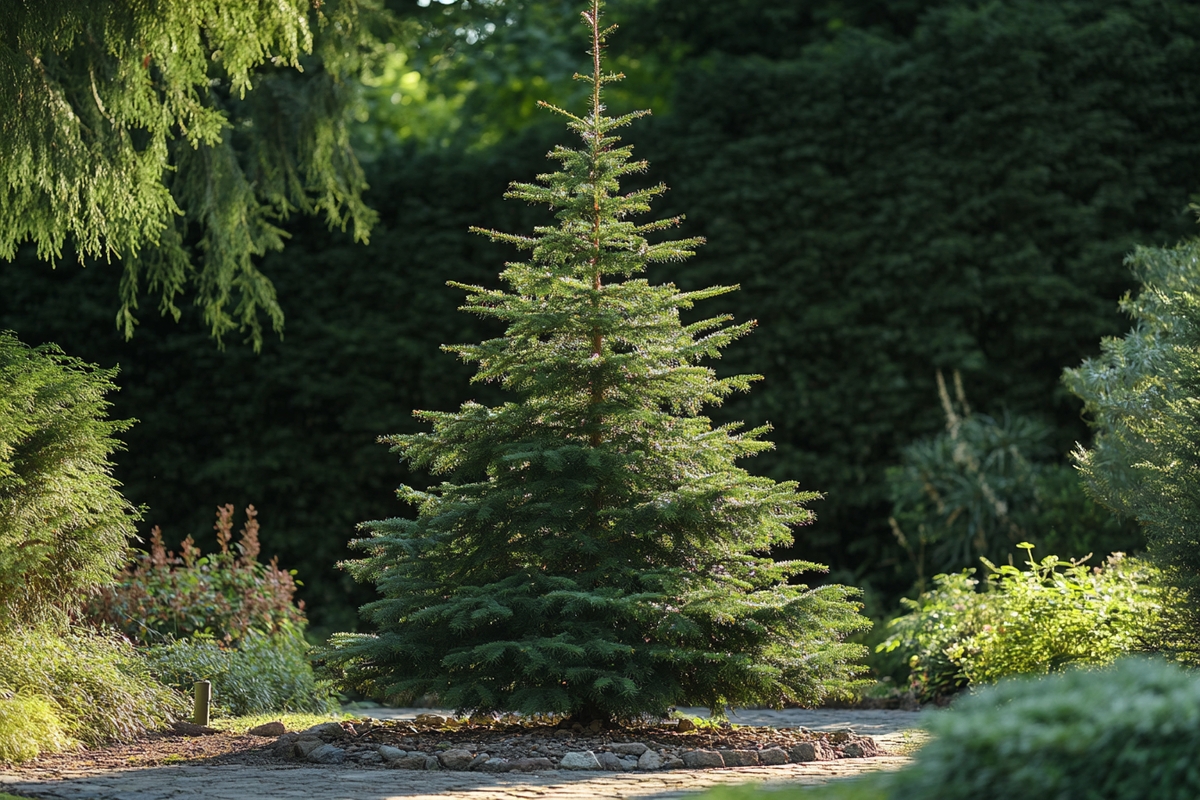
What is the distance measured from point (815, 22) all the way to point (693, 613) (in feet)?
30.9

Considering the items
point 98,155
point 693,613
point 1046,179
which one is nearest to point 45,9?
point 98,155

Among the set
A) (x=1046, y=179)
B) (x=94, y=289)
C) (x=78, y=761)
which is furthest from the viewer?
(x=94, y=289)

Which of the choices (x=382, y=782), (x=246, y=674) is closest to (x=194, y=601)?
(x=246, y=674)

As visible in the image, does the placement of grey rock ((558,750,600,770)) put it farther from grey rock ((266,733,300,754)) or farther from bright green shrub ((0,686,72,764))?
bright green shrub ((0,686,72,764))

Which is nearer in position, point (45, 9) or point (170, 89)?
point (45, 9)

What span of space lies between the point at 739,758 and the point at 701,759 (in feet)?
0.68

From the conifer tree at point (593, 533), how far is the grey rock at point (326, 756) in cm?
39

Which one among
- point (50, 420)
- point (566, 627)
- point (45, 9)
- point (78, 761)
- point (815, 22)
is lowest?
point (78, 761)

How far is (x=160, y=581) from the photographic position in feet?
26.1

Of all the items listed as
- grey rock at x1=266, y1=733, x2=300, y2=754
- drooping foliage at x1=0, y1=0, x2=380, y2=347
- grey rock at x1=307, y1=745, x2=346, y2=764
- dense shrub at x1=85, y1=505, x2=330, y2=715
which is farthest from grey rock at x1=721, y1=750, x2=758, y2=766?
drooping foliage at x1=0, y1=0, x2=380, y2=347

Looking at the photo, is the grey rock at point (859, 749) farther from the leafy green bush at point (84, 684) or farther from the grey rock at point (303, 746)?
the leafy green bush at point (84, 684)

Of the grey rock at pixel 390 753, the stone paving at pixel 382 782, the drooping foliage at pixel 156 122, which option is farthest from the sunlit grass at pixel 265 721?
the drooping foliage at pixel 156 122

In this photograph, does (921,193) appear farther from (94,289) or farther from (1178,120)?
(94,289)

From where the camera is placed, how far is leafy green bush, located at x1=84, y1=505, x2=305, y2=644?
Answer: 7477 mm
